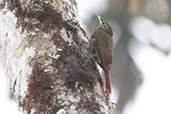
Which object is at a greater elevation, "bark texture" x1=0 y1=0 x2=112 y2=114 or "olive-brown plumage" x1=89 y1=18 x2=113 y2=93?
"olive-brown plumage" x1=89 y1=18 x2=113 y2=93

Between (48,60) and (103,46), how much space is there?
4.66ft

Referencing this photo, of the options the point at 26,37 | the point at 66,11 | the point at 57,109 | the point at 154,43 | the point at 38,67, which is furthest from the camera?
the point at 154,43

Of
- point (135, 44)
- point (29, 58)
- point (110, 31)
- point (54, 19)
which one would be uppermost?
point (135, 44)

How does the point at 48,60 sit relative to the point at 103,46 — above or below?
below

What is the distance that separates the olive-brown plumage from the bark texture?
0.39 metres

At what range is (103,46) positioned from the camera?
4.64 meters

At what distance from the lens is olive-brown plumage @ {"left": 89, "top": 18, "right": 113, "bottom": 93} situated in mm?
4363

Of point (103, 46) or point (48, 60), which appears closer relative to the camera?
point (48, 60)

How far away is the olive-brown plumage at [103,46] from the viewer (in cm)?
436

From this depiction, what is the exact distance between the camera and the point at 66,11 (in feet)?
13.3

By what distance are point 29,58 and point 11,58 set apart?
0.26 metres

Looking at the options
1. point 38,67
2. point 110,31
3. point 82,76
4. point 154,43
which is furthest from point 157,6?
point 154,43

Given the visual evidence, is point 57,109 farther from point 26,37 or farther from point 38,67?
point 26,37

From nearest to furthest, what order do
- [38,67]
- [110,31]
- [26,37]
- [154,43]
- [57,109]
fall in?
[57,109]
[38,67]
[26,37]
[110,31]
[154,43]
